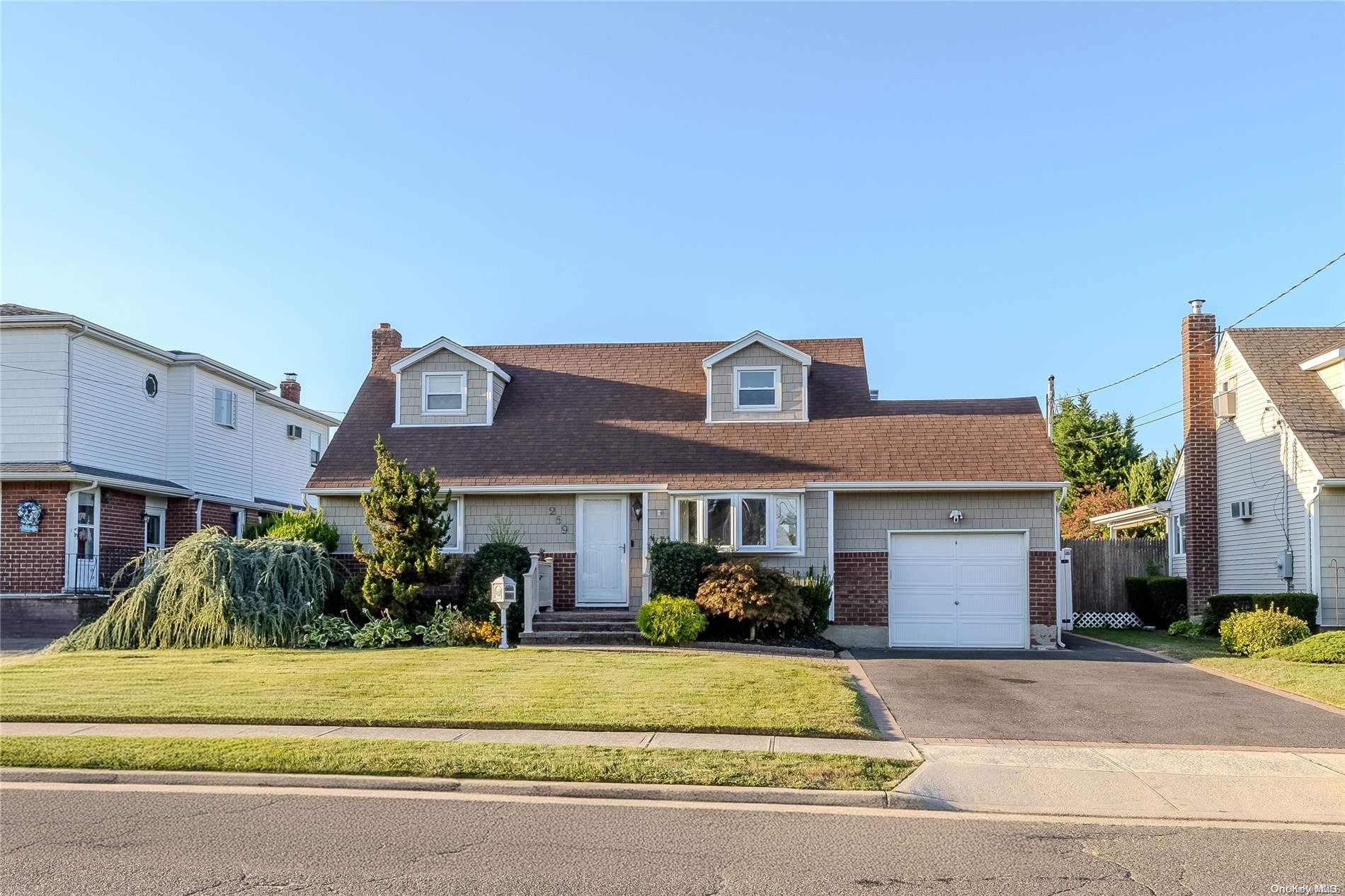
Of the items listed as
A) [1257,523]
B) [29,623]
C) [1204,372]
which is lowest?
[29,623]

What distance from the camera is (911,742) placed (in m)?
10.4

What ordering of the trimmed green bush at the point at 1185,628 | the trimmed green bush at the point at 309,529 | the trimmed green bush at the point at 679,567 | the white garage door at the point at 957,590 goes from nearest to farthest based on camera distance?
the trimmed green bush at the point at 679,567, the white garage door at the point at 957,590, the trimmed green bush at the point at 309,529, the trimmed green bush at the point at 1185,628

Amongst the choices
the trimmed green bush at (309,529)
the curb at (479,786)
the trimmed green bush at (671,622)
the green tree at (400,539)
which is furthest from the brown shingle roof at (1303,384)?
the trimmed green bush at (309,529)

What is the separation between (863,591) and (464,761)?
12.2 meters

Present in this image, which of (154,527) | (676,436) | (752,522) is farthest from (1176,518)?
(154,527)

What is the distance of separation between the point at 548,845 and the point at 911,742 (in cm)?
461

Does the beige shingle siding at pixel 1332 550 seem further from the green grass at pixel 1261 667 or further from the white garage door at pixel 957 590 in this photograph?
the white garage door at pixel 957 590

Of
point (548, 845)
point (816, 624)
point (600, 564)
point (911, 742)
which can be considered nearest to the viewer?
point (548, 845)

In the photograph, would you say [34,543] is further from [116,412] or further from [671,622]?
[671,622]

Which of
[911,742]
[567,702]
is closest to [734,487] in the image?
[567,702]

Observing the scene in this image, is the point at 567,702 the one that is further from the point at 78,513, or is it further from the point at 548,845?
the point at 78,513

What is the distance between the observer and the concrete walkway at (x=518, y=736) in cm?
989

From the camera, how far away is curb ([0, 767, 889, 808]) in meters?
8.34

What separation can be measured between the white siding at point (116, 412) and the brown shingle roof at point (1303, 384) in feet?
83.9
